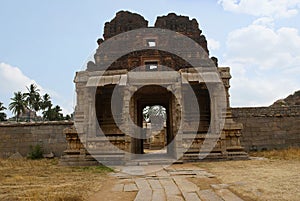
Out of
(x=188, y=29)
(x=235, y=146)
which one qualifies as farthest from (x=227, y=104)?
(x=188, y=29)

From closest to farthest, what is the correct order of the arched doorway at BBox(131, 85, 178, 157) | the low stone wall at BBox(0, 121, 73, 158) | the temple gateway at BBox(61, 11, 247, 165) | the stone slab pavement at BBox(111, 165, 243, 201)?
the stone slab pavement at BBox(111, 165, 243, 201), the temple gateway at BBox(61, 11, 247, 165), the arched doorway at BBox(131, 85, 178, 157), the low stone wall at BBox(0, 121, 73, 158)

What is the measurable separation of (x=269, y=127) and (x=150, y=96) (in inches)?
290

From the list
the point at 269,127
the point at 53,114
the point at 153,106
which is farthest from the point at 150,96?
the point at 53,114

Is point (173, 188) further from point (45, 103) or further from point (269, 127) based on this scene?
point (45, 103)

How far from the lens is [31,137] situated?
53.4 feet

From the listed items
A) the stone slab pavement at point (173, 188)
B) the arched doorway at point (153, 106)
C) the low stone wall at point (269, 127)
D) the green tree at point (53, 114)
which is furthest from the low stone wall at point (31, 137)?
the green tree at point (53, 114)

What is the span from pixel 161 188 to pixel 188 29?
1420 cm

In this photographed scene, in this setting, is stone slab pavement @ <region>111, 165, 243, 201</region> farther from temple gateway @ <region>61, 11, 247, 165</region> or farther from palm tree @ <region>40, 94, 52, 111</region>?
palm tree @ <region>40, 94, 52, 111</region>

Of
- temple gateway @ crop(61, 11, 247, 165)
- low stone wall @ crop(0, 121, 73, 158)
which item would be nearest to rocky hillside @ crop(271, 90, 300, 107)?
temple gateway @ crop(61, 11, 247, 165)

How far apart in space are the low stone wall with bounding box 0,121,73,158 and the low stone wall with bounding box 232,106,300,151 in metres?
10.4

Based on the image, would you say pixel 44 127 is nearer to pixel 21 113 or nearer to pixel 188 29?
pixel 188 29

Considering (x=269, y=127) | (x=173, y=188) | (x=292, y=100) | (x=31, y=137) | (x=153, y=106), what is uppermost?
(x=292, y=100)

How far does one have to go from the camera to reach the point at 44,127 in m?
16.3

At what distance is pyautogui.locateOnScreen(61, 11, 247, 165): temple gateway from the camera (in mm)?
11430
